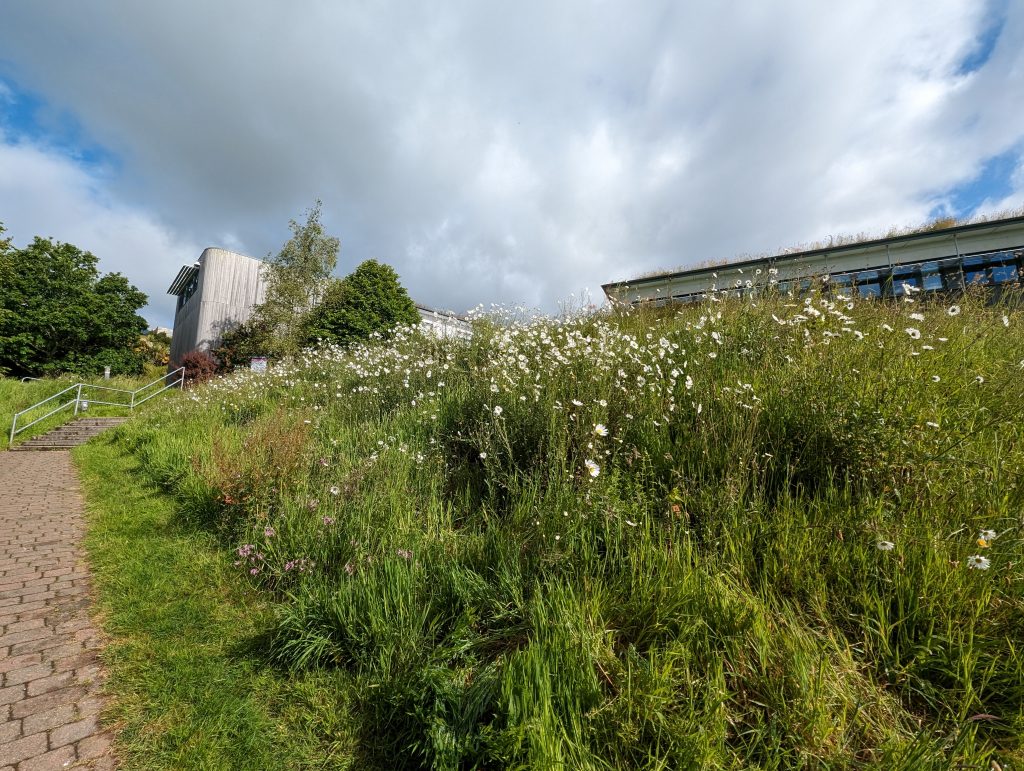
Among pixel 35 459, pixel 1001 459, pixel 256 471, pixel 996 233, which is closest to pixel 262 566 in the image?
pixel 256 471

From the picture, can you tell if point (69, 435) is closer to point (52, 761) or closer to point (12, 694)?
point (12, 694)

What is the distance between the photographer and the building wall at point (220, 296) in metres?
24.5

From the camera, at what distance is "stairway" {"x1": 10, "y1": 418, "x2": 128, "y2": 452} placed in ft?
37.4

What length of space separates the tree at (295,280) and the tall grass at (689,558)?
18258mm

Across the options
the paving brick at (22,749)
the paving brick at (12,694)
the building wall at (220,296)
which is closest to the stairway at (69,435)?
the building wall at (220,296)

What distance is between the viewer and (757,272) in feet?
19.3

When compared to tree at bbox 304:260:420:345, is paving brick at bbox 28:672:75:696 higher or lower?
lower

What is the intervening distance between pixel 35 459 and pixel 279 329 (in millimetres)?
12281

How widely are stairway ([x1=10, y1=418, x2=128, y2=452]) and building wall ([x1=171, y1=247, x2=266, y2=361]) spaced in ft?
39.1

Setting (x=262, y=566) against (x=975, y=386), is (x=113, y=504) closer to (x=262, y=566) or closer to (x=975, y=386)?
(x=262, y=566)

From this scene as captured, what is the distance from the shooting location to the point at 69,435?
12312 millimetres

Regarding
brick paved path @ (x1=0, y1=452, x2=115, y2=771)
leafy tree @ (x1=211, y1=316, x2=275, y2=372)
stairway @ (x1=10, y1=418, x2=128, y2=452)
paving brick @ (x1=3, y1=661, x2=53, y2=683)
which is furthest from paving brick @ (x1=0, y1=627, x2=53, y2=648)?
leafy tree @ (x1=211, y1=316, x2=275, y2=372)

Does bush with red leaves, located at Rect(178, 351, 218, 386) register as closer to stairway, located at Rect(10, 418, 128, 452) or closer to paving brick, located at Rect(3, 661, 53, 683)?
stairway, located at Rect(10, 418, 128, 452)

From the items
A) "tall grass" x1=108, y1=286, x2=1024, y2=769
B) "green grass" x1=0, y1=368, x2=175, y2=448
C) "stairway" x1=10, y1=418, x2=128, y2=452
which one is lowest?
"tall grass" x1=108, y1=286, x2=1024, y2=769
